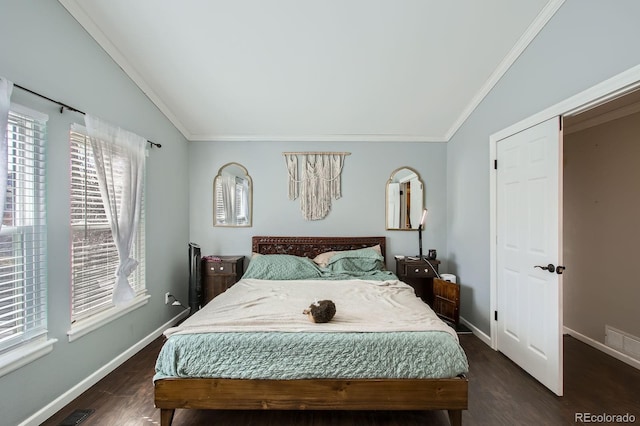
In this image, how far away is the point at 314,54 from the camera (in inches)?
94.3

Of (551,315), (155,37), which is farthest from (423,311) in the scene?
(155,37)

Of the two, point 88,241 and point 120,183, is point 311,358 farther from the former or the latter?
A: point 120,183

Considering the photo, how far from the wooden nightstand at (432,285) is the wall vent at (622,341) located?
4.31ft

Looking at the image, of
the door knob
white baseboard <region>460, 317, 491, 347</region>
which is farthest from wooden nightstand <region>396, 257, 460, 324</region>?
the door knob

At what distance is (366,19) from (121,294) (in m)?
3.08

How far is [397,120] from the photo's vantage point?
343 cm

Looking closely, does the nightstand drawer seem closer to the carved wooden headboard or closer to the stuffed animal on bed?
the carved wooden headboard

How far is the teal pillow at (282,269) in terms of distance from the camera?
3123 mm

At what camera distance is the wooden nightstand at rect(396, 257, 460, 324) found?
119 inches

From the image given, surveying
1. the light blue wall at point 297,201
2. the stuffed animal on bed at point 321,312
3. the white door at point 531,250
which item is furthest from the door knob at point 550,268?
the light blue wall at point 297,201

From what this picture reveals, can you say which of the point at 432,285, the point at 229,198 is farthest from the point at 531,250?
the point at 229,198

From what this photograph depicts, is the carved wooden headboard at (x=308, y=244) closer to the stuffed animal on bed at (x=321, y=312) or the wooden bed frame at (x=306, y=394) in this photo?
the stuffed animal on bed at (x=321, y=312)

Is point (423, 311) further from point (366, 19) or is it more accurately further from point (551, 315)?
point (366, 19)

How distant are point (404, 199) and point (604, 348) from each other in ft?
8.25
